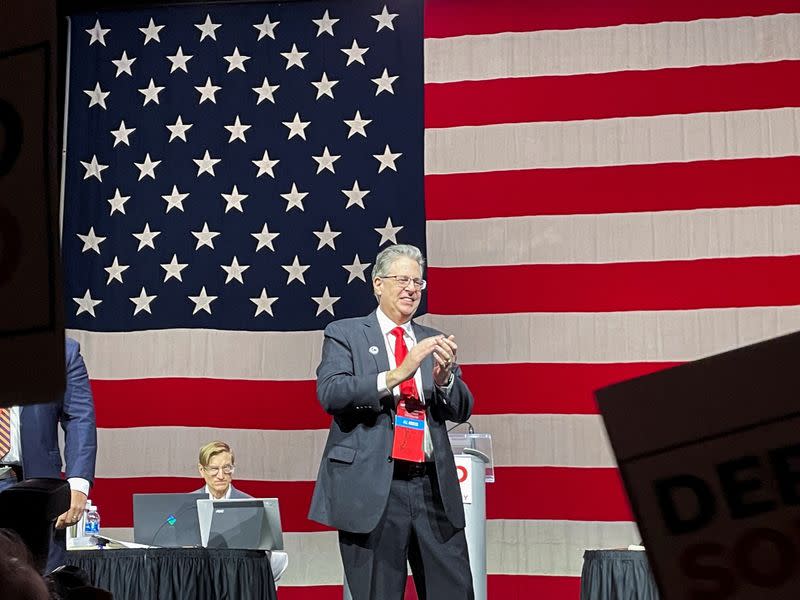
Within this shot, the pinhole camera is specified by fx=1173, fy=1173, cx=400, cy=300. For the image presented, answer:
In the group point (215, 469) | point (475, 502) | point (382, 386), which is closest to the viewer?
point (382, 386)

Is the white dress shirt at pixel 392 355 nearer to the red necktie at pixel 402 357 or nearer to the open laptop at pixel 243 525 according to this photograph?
the red necktie at pixel 402 357

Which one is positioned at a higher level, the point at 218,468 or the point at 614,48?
the point at 614,48

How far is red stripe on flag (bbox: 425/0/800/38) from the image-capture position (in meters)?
5.68

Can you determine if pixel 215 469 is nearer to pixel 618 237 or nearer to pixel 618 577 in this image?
pixel 618 577

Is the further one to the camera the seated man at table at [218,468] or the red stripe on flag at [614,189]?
the red stripe on flag at [614,189]

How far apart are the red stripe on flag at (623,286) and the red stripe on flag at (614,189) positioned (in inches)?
10.9

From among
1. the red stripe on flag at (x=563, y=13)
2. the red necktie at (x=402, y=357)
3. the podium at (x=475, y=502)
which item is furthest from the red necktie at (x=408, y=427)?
the red stripe on flag at (x=563, y=13)

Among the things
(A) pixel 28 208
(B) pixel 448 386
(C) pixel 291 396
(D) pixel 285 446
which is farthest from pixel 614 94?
(A) pixel 28 208

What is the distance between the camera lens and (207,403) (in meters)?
5.85

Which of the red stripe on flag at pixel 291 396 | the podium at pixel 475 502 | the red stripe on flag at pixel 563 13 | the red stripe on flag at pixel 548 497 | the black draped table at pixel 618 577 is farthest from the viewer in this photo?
the red stripe on flag at pixel 563 13

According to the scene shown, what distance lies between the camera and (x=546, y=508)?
549 cm

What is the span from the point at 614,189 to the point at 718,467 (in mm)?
5243

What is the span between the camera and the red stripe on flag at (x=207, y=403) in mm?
5766

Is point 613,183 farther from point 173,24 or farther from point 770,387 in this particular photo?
point 770,387
